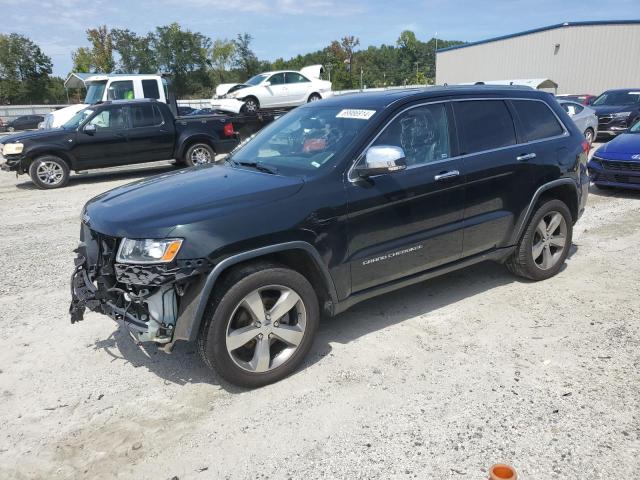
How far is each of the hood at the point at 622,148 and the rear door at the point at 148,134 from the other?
31.0 feet

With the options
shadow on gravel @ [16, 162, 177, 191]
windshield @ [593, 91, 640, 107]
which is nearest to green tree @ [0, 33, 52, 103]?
shadow on gravel @ [16, 162, 177, 191]

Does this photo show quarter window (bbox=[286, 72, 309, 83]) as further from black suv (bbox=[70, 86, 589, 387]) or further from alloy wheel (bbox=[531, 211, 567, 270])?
alloy wheel (bbox=[531, 211, 567, 270])

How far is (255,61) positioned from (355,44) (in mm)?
33822

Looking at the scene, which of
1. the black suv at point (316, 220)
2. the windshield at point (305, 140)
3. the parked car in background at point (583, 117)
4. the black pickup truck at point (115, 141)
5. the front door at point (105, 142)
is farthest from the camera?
the parked car in background at point (583, 117)

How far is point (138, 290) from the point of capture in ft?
10.6

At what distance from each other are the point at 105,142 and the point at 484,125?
9926 mm

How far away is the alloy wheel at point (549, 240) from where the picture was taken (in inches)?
198

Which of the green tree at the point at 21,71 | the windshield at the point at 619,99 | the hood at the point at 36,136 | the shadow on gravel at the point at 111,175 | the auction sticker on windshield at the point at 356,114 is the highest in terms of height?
the green tree at the point at 21,71

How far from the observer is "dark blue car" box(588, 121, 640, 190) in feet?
29.2

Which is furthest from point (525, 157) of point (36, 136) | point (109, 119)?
point (36, 136)

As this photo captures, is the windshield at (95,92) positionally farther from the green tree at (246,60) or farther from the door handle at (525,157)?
the green tree at (246,60)

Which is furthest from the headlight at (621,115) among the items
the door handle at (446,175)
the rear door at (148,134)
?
the door handle at (446,175)

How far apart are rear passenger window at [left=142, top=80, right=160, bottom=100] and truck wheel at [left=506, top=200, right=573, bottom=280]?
1305cm

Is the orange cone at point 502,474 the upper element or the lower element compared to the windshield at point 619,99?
lower
